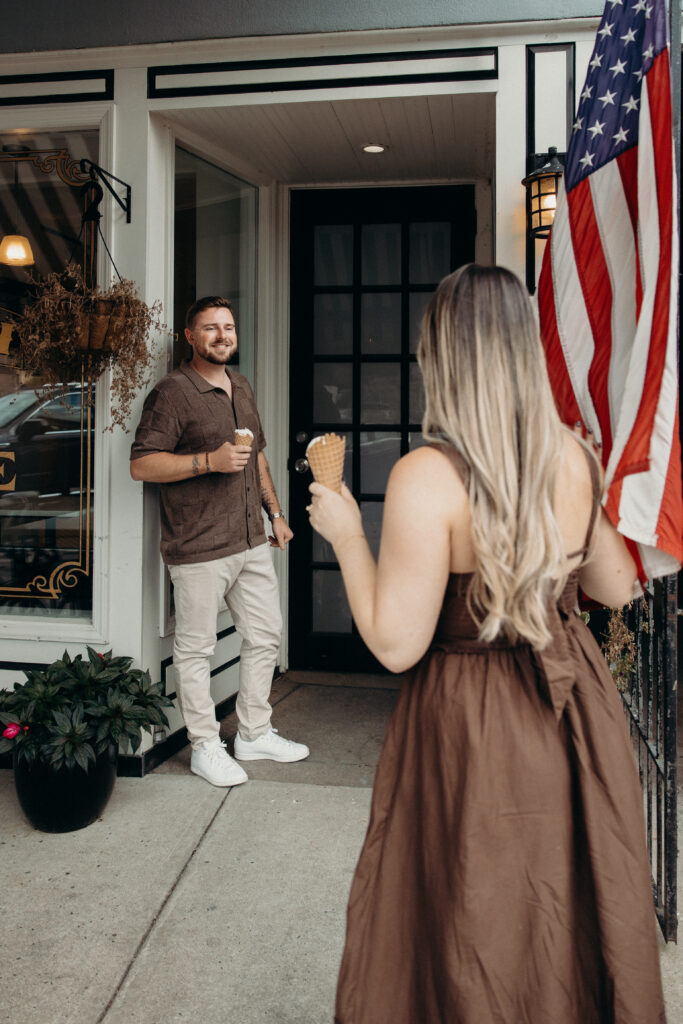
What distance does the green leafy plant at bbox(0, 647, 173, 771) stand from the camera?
11.3 feet

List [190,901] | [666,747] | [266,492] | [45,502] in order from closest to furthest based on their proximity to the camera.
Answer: [666,747], [190,901], [45,502], [266,492]

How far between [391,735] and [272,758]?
2627 mm

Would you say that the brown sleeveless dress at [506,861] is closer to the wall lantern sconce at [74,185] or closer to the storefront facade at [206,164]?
the storefront facade at [206,164]

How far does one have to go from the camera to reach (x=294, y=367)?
5.48 meters

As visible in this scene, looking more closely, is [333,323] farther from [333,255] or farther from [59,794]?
[59,794]

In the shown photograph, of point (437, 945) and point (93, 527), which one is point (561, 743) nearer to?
point (437, 945)

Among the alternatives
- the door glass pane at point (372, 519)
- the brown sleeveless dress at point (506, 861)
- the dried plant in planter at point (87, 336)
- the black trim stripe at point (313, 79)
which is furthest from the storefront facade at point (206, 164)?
the brown sleeveless dress at point (506, 861)

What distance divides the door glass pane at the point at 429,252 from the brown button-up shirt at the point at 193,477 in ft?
6.12

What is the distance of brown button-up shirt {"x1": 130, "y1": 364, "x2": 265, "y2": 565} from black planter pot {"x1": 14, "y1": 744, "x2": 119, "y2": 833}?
3.28ft

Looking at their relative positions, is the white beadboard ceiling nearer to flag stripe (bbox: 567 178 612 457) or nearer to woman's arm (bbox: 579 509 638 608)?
flag stripe (bbox: 567 178 612 457)

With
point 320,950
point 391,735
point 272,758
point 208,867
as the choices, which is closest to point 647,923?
point 391,735

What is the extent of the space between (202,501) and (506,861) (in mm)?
2653

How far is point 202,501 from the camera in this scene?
396 cm

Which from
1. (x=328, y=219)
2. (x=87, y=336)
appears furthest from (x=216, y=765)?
(x=328, y=219)
